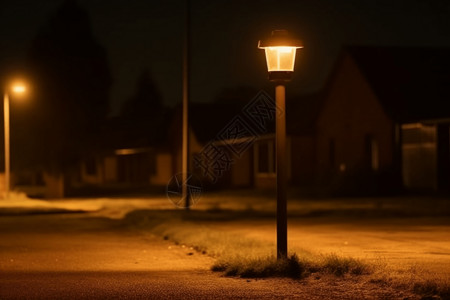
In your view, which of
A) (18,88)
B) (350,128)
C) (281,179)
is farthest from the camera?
(350,128)

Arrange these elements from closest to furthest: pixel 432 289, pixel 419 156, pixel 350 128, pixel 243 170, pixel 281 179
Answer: pixel 432 289 → pixel 281 179 → pixel 419 156 → pixel 350 128 → pixel 243 170

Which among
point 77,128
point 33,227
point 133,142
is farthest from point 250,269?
point 133,142

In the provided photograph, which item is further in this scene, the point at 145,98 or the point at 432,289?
the point at 145,98

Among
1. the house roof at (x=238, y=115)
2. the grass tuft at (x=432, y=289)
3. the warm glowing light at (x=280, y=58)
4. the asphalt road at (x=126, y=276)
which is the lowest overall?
the asphalt road at (x=126, y=276)

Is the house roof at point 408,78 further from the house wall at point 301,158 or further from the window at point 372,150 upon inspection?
the house wall at point 301,158

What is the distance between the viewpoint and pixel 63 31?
42.3m

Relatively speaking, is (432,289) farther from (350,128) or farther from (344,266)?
(350,128)

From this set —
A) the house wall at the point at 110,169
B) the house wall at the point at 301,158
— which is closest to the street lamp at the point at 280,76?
the house wall at the point at 301,158

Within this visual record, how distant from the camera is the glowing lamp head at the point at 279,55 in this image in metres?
12.1

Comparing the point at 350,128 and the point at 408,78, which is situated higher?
the point at 408,78

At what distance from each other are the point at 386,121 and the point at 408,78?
9.94ft

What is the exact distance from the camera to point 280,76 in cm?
1218

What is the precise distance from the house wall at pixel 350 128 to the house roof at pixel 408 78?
1.51 ft

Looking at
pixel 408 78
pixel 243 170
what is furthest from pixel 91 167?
pixel 408 78
